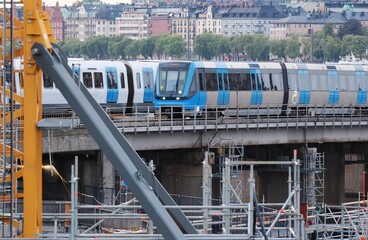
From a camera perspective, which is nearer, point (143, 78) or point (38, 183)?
point (38, 183)

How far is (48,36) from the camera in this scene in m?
26.0

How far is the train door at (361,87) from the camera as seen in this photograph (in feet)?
234

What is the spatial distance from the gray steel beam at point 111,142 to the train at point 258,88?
3266 cm

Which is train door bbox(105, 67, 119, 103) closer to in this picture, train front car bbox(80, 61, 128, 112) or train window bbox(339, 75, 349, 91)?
train front car bbox(80, 61, 128, 112)

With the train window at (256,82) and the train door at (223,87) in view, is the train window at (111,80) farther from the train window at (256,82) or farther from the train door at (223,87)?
the train window at (256,82)

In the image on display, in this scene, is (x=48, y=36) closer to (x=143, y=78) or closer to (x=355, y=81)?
(x=143, y=78)

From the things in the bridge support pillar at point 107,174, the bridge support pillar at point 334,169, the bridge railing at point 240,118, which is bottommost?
the bridge support pillar at point 334,169

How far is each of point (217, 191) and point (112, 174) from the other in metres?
10.1

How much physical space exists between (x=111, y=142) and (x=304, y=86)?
44.0m

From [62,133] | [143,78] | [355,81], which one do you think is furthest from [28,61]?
[355,81]

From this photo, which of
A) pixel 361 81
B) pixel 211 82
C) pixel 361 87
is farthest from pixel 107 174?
pixel 361 81

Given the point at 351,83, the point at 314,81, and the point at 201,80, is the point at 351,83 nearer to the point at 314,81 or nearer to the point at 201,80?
the point at 314,81

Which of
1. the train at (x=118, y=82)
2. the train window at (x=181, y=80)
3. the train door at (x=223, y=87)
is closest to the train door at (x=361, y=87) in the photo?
the train door at (x=223, y=87)

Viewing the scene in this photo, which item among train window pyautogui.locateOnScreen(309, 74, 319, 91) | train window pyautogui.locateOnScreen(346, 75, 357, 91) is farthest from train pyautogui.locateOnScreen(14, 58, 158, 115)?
train window pyautogui.locateOnScreen(346, 75, 357, 91)
